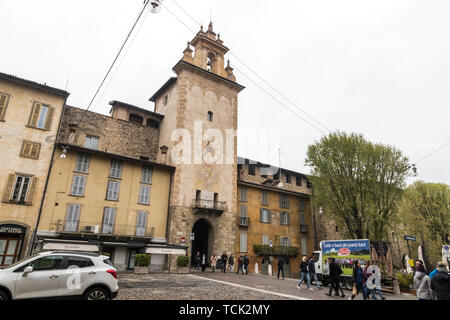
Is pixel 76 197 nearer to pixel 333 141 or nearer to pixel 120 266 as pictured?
pixel 120 266

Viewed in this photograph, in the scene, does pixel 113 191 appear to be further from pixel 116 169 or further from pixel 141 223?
pixel 141 223

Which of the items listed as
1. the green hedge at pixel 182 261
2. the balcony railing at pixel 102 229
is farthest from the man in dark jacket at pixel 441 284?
the balcony railing at pixel 102 229

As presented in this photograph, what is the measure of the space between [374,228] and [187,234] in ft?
55.6

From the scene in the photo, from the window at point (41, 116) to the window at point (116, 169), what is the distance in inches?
215

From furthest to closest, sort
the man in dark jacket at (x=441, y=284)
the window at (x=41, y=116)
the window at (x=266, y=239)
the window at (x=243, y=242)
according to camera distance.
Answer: the window at (x=266, y=239)
the window at (x=243, y=242)
the window at (x=41, y=116)
the man in dark jacket at (x=441, y=284)

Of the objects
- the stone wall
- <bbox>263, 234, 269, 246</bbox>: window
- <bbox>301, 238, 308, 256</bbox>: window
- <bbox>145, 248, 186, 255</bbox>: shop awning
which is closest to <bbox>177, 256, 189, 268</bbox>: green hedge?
<bbox>145, 248, 186, 255</bbox>: shop awning

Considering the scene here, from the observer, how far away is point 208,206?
26.5m

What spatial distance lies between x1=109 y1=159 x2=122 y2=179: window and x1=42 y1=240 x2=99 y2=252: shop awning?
6.06 m

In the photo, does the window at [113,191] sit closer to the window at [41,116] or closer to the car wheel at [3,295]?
the window at [41,116]

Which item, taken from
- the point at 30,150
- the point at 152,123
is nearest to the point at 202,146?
the point at 152,123

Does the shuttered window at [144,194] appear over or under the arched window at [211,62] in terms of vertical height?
under

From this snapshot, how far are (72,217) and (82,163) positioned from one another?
13.8ft

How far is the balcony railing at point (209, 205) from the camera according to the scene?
25.8 metres

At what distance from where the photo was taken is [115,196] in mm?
22688
